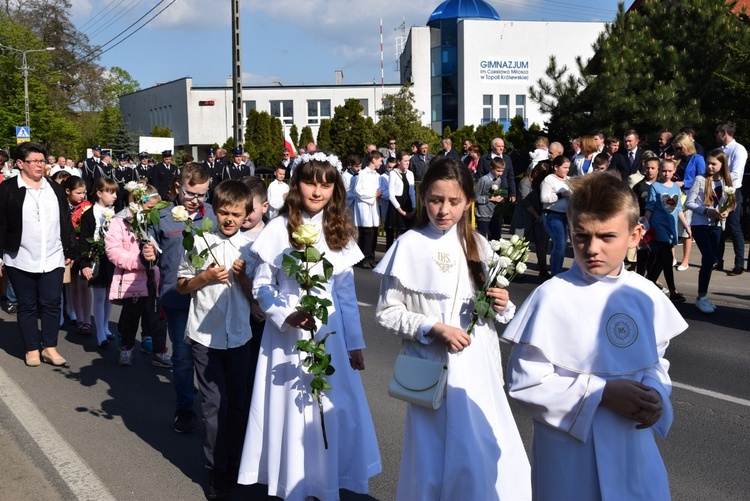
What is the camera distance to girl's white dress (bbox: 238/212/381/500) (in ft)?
14.7

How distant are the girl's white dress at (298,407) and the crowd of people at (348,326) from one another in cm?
1

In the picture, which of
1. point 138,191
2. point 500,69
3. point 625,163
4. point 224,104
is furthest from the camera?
point 224,104

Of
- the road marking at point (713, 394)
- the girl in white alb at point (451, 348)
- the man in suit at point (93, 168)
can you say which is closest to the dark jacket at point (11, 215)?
the girl in white alb at point (451, 348)

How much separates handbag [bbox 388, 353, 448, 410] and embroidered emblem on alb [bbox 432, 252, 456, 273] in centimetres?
44

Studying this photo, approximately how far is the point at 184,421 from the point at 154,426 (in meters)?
0.30

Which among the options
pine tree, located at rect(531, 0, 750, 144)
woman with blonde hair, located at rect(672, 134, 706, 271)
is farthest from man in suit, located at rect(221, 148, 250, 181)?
woman with blonde hair, located at rect(672, 134, 706, 271)

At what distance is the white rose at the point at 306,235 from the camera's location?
165 inches

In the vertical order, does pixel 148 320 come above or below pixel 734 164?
below

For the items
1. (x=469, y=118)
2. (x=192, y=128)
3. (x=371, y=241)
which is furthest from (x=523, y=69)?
(x=371, y=241)

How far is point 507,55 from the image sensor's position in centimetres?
6569

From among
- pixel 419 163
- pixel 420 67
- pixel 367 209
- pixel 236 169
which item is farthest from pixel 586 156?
pixel 420 67

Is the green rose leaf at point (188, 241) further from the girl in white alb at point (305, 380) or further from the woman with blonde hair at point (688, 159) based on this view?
the woman with blonde hair at point (688, 159)

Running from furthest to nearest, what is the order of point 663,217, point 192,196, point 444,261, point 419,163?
point 419,163, point 663,217, point 192,196, point 444,261

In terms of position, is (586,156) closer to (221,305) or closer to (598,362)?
(221,305)
